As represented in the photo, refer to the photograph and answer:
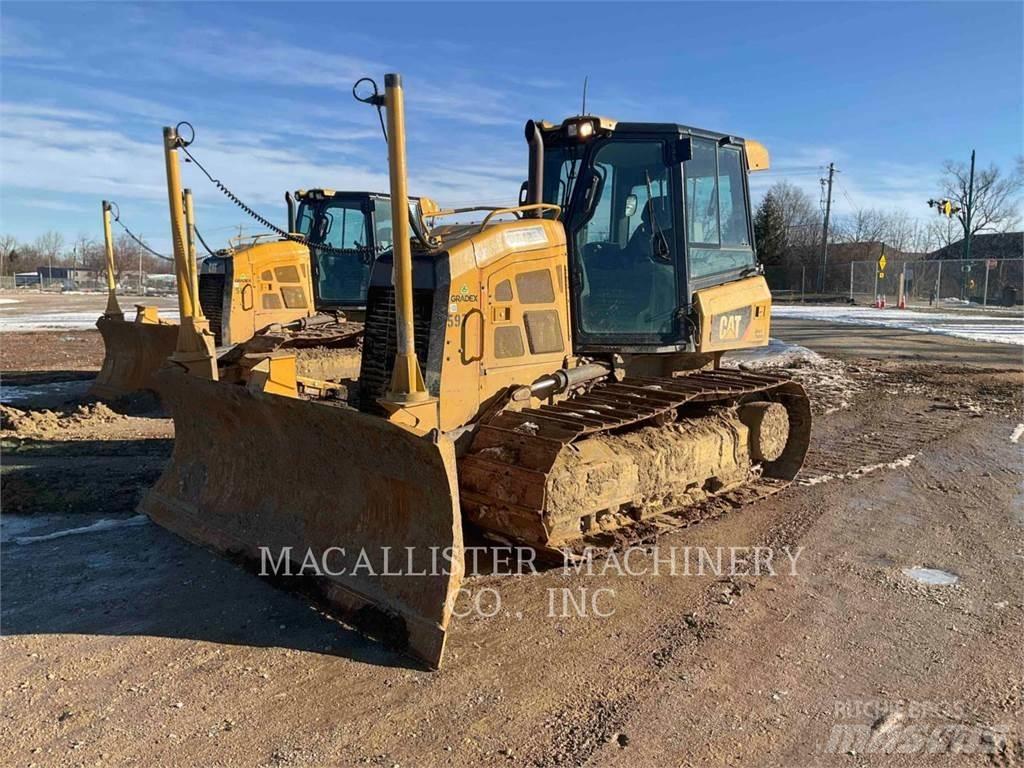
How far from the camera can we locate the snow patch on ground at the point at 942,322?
66.7ft

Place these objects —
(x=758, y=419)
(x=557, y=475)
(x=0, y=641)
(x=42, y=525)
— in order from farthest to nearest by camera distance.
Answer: (x=758, y=419) → (x=42, y=525) → (x=557, y=475) → (x=0, y=641)

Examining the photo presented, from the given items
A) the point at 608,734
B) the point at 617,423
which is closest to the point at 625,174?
the point at 617,423

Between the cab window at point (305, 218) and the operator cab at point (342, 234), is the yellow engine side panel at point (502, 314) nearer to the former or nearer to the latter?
the operator cab at point (342, 234)

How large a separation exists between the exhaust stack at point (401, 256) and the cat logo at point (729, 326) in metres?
2.92

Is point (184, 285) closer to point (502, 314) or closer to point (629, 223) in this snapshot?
point (502, 314)

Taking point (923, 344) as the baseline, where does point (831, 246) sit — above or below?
above

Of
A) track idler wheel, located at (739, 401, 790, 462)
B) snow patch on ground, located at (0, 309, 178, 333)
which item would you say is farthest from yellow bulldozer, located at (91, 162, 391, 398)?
snow patch on ground, located at (0, 309, 178, 333)

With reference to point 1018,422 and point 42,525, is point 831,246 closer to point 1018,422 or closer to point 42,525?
point 1018,422

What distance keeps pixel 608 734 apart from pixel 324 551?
6.92 feet

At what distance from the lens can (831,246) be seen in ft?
181

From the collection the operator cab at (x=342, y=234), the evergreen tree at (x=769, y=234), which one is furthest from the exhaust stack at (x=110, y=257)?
the evergreen tree at (x=769, y=234)

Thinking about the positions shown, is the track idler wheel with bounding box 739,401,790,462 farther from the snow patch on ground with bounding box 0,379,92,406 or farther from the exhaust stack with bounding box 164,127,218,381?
the snow patch on ground with bounding box 0,379,92,406

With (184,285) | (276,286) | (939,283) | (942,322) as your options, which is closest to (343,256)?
(276,286)

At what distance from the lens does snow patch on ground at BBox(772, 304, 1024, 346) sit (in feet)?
66.7
